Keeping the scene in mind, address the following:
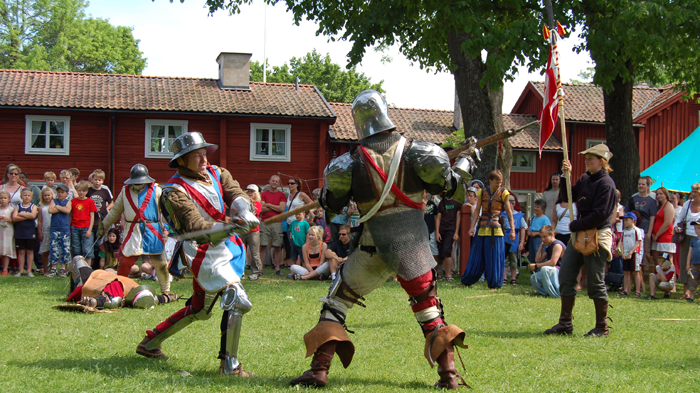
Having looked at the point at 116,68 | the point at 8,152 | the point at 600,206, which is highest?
the point at 116,68

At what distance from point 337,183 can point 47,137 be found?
21.7 metres

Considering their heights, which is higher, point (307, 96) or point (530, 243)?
point (307, 96)

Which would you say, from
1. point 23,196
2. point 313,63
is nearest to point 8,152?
point 23,196

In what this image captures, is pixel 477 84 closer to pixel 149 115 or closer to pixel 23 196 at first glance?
pixel 23 196

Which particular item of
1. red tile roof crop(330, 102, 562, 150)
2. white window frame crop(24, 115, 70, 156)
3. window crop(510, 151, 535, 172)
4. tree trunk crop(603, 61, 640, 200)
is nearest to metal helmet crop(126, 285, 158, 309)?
tree trunk crop(603, 61, 640, 200)

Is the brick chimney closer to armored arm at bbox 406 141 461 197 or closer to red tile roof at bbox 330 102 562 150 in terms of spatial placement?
red tile roof at bbox 330 102 562 150

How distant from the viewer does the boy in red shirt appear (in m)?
11.6

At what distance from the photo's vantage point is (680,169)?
639 inches

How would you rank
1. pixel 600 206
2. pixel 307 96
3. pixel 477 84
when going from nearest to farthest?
Result: pixel 600 206, pixel 477 84, pixel 307 96

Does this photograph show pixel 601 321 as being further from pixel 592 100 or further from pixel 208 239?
pixel 592 100

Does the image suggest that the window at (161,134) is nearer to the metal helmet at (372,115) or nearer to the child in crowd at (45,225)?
the child in crowd at (45,225)

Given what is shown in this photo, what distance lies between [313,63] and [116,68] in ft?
53.9

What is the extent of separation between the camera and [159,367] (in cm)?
492

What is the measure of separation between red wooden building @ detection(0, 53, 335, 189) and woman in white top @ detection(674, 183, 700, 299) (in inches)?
588
